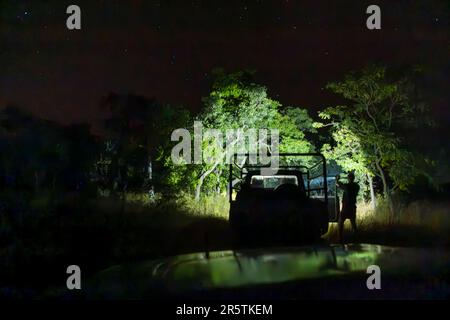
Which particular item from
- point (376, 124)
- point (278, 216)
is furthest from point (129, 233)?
point (376, 124)

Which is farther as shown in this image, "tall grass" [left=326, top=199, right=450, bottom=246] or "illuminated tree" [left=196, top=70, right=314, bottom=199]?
"illuminated tree" [left=196, top=70, right=314, bottom=199]

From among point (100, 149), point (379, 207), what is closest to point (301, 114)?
point (100, 149)

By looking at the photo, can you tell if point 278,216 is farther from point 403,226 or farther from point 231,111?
point 231,111

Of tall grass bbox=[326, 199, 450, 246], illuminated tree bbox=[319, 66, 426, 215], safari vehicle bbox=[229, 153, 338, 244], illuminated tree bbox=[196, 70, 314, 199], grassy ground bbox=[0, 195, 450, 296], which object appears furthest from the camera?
illuminated tree bbox=[196, 70, 314, 199]

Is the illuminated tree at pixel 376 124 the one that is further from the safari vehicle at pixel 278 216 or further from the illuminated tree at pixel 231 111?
the safari vehicle at pixel 278 216

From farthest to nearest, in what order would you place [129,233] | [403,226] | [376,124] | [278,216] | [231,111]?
[231,111] < [376,124] < [403,226] < [129,233] < [278,216]

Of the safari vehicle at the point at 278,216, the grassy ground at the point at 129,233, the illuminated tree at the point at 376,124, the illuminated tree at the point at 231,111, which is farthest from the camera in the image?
the illuminated tree at the point at 231,111

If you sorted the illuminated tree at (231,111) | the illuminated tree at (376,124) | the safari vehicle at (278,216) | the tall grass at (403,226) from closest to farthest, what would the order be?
the safari vehicle at (278,216), the tall grass at (403,226), the illuminated tree at (376,124), the illuminated tree at (231,111)

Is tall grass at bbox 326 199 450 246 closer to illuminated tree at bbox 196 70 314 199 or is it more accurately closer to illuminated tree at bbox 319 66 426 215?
illuminated tree at bbox 319 66 426 215

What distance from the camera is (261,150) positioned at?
72.0ft

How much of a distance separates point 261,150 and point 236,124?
1.46m

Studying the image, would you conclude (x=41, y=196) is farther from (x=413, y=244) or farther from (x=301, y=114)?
(x=301, y=114)

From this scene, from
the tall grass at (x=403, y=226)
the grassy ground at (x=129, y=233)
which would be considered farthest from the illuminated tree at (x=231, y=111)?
the tall grass at (x=403, y=226)

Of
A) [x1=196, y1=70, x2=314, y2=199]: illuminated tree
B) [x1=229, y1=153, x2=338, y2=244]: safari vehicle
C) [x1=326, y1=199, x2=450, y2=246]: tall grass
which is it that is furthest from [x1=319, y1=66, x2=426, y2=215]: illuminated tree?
[x1=229, y1=153, x2=338, y2=244]: safari vehicle
